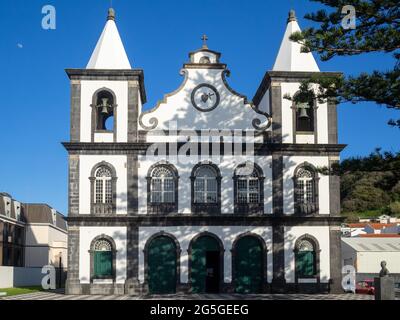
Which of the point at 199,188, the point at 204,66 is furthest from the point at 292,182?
the point at 204,66

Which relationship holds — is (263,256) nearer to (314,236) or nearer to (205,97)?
(314,236)

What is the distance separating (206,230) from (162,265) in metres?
2.43

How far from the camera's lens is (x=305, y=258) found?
25.2m

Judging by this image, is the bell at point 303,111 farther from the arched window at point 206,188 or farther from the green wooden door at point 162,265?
the green wooden door at point 162,265

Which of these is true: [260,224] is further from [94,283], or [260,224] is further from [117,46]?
[117,46]

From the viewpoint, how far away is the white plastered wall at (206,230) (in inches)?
979

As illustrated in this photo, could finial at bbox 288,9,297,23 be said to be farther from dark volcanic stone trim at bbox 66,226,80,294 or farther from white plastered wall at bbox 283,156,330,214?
dark volcanic stone trim at bbox 66,226,80,294

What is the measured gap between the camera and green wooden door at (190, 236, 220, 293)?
81.7 feet

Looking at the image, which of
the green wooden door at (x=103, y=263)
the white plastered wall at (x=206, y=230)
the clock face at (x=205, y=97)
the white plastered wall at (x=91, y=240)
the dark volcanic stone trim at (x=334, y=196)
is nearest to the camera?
the white plastered wall at (x=91, y=240)

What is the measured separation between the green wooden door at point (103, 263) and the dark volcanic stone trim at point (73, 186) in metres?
2.08

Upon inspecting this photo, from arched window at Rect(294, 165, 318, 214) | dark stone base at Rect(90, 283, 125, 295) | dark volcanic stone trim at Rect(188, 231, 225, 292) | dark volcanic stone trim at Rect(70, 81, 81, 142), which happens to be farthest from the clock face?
dark stone base at Rect(90, 283, 125, 295)

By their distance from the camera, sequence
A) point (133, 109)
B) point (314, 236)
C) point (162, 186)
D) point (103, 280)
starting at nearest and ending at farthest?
1. point (103, 280)
2. point (314, 236)
3. point (162, 186)
4. point (133, 109)

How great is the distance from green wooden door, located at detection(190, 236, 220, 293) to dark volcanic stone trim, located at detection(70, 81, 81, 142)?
7.09 metres

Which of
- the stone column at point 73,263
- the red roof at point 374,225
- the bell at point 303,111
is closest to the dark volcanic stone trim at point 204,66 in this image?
the bell at point 303,111
